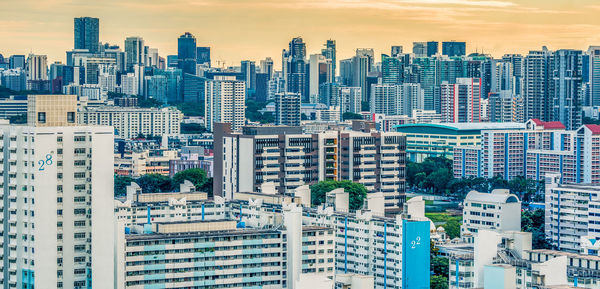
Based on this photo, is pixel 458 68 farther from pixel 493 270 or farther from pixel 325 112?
pixel 493 270

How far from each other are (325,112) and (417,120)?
1131 cm

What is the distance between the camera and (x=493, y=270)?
57.7 ft

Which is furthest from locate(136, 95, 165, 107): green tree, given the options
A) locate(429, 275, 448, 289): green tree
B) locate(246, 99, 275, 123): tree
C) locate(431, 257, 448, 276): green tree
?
locate(429, 275, 448, 289): green tree

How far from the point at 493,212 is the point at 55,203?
13.4 metres

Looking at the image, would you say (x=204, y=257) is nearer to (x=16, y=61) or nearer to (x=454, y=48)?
(x=16, y=61)

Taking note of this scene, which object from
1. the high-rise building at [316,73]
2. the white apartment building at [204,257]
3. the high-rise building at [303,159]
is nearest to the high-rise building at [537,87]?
the high-rise building at [316,73]

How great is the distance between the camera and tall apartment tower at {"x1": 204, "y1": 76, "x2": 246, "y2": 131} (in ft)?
234

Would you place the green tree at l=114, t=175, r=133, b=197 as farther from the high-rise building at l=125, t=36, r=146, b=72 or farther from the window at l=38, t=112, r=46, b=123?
the high-rise building at l=125, t=36, r=146, b=72

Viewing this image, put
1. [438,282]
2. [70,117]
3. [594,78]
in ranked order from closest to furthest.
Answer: [70,117], [438,282], [594,78]

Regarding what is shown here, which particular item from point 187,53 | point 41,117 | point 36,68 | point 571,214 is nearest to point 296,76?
point 187,53

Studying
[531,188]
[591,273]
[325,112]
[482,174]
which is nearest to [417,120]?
[325,112]

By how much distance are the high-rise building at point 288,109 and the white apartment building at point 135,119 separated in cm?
577

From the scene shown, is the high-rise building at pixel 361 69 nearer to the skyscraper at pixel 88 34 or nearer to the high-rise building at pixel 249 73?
the high-rise building at pixel 249 73

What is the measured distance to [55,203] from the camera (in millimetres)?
19844
